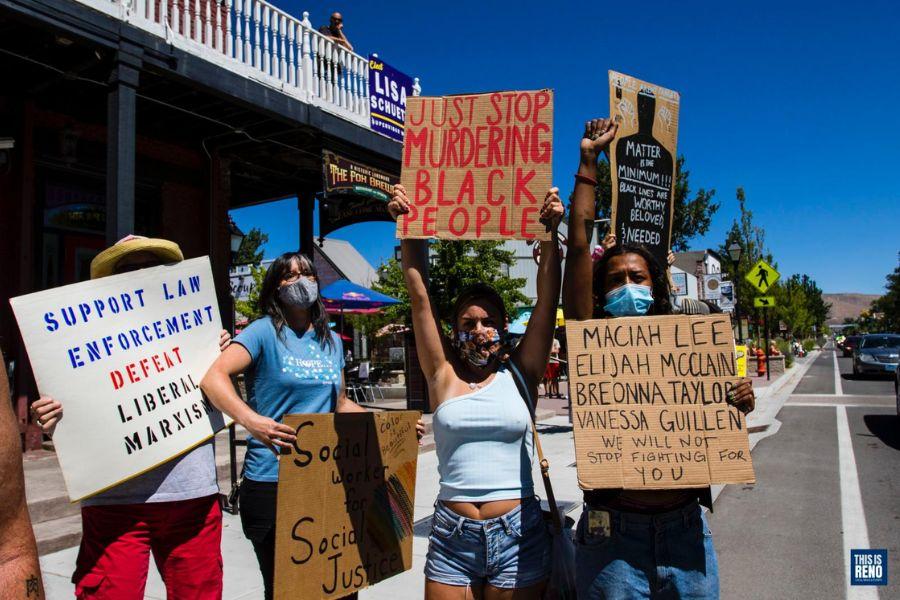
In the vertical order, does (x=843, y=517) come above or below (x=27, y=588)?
below

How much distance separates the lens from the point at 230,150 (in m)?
10.0

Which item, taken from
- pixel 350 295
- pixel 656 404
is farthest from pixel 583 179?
pixel 350 295

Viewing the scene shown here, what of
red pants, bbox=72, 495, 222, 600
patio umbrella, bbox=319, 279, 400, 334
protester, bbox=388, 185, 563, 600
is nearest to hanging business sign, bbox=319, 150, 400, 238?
patio umbrella, bbox=319, 279, 400, 334

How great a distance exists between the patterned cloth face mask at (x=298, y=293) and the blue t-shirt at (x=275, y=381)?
12 centimetres

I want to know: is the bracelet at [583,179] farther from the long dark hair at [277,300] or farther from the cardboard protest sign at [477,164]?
the long dark hair at [277,300]

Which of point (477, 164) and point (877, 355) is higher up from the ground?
point (477, 164)

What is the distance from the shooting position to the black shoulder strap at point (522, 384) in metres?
2.34

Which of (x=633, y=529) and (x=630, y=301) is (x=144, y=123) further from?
(x=633, y=529)

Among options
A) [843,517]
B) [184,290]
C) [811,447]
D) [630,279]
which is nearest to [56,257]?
[184,290]

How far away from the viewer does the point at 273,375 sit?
2689 millimetres

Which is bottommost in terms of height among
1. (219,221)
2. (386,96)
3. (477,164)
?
(477,164)

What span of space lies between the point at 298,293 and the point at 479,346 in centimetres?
95

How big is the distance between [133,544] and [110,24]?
614 centimetres

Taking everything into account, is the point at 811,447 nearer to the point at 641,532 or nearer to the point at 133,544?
the point at 641,532
